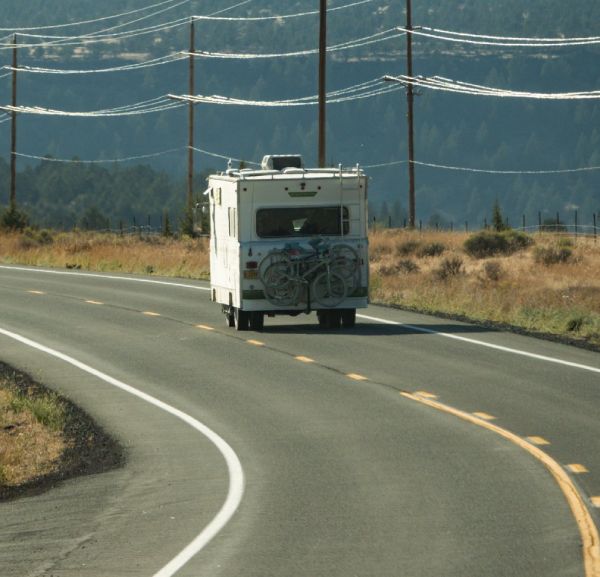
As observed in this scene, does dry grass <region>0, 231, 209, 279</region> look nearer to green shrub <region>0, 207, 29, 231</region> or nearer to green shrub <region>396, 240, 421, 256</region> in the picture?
green shrub <region>396, 240, 421, 256</region>

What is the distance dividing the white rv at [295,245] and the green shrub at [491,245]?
29945 millimetres

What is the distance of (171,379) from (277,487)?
7889 millimetres

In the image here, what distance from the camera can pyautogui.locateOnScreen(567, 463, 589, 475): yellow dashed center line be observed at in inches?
514

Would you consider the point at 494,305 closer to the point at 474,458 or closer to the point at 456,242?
the point at 474,458

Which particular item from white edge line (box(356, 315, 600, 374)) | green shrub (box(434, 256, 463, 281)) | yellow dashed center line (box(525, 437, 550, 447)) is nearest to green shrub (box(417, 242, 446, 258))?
green shrub (box(434, 256, 463, 281))

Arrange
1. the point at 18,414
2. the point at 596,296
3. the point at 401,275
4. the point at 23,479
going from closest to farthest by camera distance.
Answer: the point at 23,479 → the point at 18,414 → the point at 596,296 → the point at 401,275

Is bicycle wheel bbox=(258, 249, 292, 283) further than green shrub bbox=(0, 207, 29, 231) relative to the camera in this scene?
No

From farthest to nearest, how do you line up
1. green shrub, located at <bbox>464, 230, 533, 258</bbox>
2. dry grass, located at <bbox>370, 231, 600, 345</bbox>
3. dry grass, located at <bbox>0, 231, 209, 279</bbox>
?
1. green shrub, located at <bbox>464, 230, 533, 258</bbox>
2. dry grass, located at <bbox>0, 231, 209, 279</bbox>
3. dry grass, located at <bbox>370, 231, 600, 345</bbox>

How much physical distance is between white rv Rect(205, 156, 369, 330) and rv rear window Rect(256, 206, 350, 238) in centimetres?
2

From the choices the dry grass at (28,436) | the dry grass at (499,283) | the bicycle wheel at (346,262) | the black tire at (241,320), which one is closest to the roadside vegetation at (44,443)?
the dry grass at (28,436)

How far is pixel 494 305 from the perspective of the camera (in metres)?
29.9

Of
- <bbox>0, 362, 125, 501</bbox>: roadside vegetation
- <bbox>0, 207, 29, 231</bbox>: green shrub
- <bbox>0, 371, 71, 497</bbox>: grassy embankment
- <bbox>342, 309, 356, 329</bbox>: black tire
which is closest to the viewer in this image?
<bbox>0, 362, 125, 501</bbox>: roadside vegetation

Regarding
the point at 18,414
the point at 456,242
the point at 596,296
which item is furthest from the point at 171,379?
the point at 456,242

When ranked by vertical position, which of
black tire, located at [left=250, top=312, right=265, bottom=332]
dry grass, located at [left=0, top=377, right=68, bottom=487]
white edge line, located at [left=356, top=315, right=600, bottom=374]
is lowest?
dry grass, located at [left=0, top=377, right=68, bottom=487]
